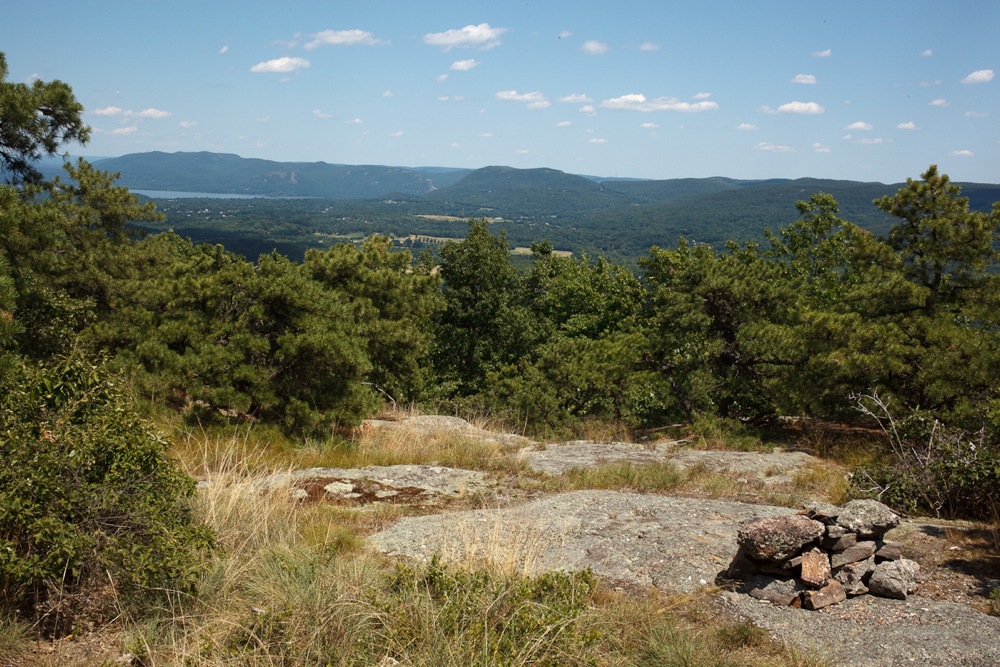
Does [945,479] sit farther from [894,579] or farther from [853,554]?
[894,579]

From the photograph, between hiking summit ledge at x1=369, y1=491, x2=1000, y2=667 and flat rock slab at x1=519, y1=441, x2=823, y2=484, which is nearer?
hiking summit ledge at x1=369, y1=491, x2=1000, y2=667

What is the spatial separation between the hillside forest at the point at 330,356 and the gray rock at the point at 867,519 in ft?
5.99

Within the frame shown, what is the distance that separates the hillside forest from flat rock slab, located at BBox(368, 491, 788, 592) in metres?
2.01

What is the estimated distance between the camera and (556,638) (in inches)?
141

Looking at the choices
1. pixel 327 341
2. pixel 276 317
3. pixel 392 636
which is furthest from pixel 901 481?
pixel 276 317

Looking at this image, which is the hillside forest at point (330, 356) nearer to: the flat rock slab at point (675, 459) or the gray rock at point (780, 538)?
the flat rock slab at point (675, 459)

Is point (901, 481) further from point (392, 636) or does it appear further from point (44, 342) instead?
point (44, 342)

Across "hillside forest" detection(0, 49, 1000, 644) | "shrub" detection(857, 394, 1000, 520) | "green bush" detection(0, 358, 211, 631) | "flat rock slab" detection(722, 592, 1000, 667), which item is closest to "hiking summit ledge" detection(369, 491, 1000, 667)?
"flat rock slab" detection(722, 592, 1000, 667)

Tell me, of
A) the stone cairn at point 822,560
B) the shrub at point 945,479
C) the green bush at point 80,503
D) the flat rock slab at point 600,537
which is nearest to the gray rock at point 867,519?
the stone cairn at point 822,560

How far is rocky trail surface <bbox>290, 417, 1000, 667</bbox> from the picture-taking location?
442 cm

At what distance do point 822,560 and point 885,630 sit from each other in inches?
30.4

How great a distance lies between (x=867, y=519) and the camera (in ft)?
17.9

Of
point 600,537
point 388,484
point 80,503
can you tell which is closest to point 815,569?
point 600,537

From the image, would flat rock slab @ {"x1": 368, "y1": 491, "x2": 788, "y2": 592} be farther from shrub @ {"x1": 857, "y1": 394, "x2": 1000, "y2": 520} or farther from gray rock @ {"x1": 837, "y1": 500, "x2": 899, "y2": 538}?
shrub @ {"x1": 857, "y1": 394, "x2": 1000, "y2": 520}
